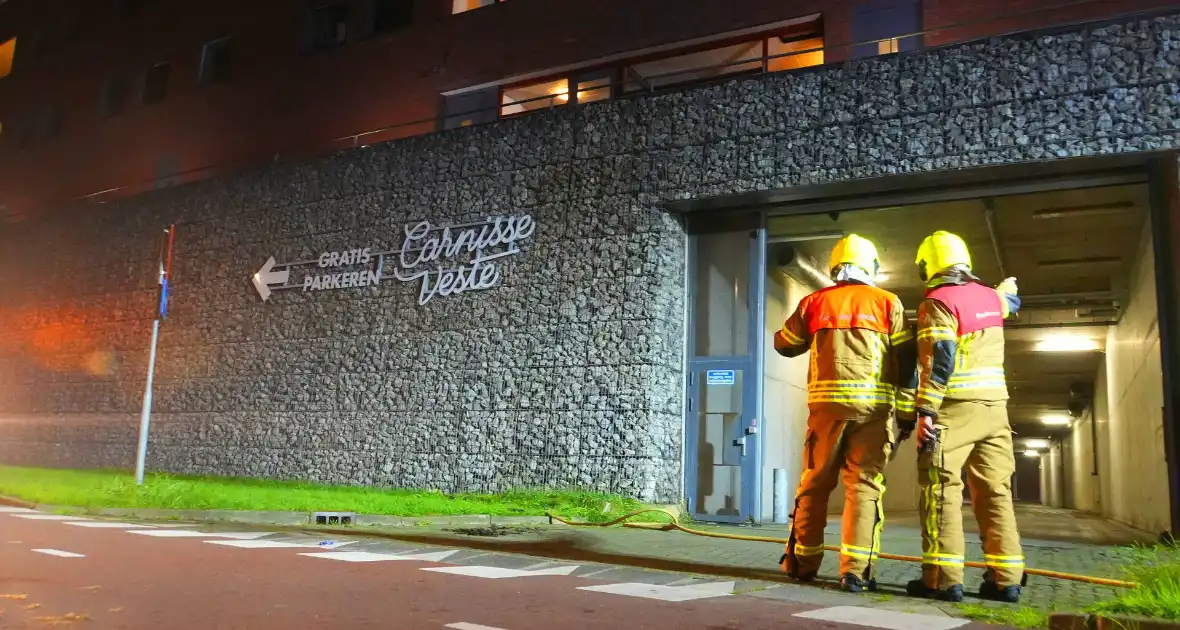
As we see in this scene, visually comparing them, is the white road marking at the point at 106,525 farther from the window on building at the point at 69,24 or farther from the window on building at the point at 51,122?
the window on building at the point at 69,24

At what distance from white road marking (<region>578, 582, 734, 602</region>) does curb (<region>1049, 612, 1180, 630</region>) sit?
6.06ft

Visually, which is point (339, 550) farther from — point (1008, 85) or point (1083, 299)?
point (1083, 299)

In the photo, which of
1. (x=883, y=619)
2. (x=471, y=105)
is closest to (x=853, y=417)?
(x=883, y=619)

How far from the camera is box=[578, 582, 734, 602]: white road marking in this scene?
5.60 meters

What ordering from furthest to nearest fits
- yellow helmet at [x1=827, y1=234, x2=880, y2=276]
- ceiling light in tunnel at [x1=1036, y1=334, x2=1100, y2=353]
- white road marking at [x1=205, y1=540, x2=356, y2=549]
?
ceiling light in tunnel at [x1=1036, y1=334, x2=1100, y2=353]
white road marking at [x1=205, y1=540, x2=356, y2=549]
yellow helmet at [x1=827, y1=234, x2=880, y2=276]

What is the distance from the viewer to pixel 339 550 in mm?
7949

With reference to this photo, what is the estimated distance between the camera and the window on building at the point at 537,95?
1662 centimetres

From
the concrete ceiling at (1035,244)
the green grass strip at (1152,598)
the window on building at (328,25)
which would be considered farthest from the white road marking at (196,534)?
the window on building at (328,25)

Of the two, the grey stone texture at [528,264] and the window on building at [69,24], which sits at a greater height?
the window on building at [69,24]

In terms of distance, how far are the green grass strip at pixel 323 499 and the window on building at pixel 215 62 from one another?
36.8 ft

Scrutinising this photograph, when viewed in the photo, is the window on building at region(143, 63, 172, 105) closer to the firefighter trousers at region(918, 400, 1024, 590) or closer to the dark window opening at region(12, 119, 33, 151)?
the dark window opening at region(12, 119, 33, 151)

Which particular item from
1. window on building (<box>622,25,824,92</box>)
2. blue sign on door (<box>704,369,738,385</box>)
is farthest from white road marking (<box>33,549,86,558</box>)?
window on building (<box>622,25,824,92</box>)

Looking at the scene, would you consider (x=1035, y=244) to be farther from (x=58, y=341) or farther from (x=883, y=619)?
(x=58, y=341)

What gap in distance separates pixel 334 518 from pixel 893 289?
12.3 m
